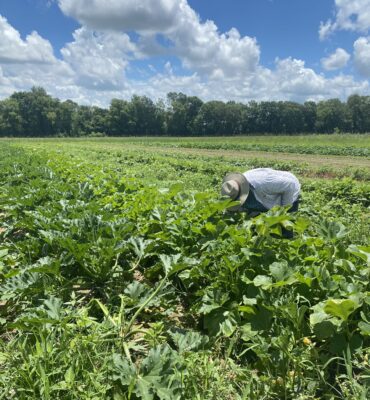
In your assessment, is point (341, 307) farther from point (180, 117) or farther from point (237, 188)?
point (180, 117)

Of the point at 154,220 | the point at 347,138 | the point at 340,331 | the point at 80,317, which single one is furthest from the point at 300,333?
the point at 347,138

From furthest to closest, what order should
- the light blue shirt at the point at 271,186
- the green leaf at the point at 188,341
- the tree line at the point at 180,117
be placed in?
the tree line at the point at 180,117 → the light blue shirt at the point at 271,186 → the green leaf at the point at 188,341

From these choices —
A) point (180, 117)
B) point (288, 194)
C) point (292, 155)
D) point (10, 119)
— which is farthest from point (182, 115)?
point (288, 194)

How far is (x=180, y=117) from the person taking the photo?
310 ft

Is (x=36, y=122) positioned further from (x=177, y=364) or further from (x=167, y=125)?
(x=177, y=364)

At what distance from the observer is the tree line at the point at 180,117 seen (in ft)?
287

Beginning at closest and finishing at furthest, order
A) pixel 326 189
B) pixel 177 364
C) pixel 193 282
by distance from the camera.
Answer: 1. pixel 177 364
2. pixel 193 282
3. pixel 326 189

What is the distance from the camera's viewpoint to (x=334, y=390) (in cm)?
201

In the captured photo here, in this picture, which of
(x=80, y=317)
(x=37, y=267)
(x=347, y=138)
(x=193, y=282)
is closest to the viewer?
(x=80, y=317)

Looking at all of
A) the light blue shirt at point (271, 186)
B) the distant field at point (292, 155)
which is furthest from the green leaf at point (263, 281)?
the distant field at point (292, 155)

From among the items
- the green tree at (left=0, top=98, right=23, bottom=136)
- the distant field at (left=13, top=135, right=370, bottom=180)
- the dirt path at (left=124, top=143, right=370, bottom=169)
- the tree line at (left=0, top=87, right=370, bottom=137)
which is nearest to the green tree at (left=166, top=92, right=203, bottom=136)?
the tree line at (left=0, top=87, right=370, bottom=137)

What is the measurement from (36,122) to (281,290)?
348 feet

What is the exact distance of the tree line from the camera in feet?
287

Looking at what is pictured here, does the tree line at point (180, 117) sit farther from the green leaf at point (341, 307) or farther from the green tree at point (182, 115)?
the green leaf at point (341, 307)
